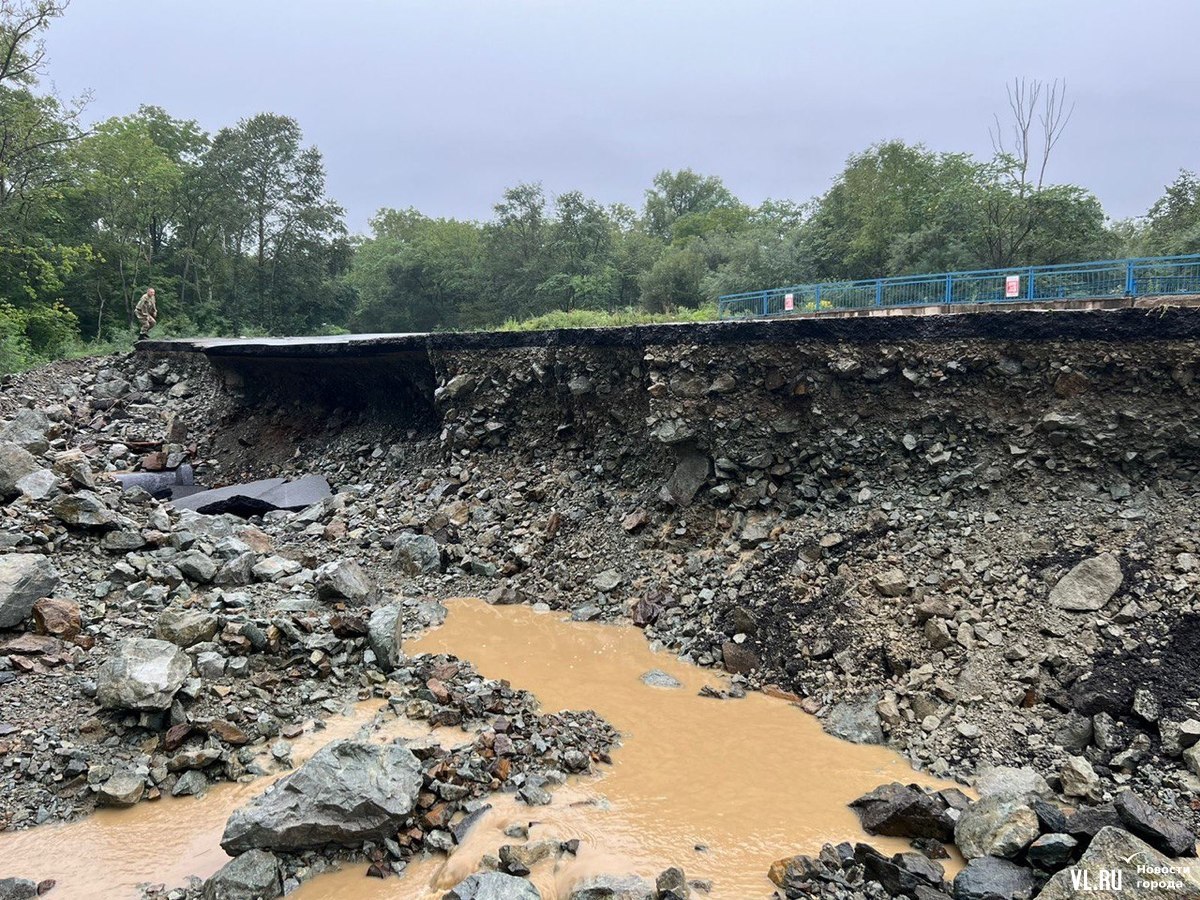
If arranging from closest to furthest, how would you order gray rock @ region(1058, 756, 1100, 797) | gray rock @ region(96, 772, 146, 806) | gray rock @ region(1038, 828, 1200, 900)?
1. gray rock @ region(1038, 828, 1200, 900)
2. gray rock @ region(96, 772, 146, 806)
3. gray rock @ region(1058, 756, 1100, 797)

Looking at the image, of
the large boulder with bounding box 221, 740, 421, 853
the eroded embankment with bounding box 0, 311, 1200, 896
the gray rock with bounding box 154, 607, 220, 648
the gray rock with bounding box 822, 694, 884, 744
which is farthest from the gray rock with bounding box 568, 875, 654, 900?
the gray rock with bounding box 154, 607, 220, 648

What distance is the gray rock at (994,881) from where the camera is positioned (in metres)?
4.25

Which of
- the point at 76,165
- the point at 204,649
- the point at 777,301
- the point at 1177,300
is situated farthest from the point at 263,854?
the point at 76,165

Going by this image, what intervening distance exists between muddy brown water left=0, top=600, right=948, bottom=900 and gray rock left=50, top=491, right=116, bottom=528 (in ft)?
14.5

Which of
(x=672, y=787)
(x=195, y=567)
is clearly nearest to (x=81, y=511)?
(x=195, y=567)

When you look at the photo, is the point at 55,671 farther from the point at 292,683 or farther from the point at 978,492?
the point at 978,492

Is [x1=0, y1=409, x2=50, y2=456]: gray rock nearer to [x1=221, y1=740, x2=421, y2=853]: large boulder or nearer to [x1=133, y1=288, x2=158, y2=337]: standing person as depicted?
[x1=133, y1=288, x2=158, y2=337]: standing person

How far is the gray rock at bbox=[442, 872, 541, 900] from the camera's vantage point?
4160 mm

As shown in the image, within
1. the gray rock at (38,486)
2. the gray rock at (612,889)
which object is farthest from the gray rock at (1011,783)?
the gray rock at (38,486)

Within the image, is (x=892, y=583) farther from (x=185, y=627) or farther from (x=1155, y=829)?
(x=185, y=627)

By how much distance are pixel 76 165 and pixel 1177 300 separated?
101 ft

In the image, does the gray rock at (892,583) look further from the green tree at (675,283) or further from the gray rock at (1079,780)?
the green tree at (675,283)

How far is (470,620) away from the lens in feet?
31.3

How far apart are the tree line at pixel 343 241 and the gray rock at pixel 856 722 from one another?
62.7ft
